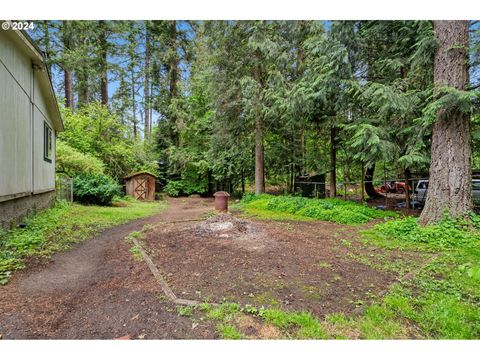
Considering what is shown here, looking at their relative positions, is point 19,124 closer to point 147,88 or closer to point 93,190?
point 93,190

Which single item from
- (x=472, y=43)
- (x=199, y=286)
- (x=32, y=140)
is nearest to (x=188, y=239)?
(x=199, y=286)

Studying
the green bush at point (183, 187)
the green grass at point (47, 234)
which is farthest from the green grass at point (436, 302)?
the green bush at point (183, 187)

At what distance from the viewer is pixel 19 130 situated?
5.71 m

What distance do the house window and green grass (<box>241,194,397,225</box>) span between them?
753 centimetres

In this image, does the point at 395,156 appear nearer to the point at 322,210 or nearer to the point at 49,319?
the point at 322,210

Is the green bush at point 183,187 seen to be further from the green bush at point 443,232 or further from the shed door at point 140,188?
the green bush at point 443,232

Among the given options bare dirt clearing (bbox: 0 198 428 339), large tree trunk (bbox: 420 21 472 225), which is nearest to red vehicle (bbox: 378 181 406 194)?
large tree trunk (bbox: 420 21 472 225)

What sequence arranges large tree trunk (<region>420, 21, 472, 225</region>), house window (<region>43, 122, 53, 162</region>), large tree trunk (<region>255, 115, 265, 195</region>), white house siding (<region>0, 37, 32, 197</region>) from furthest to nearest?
1. large tree trunk (<region>255, 115, 265, 195</region>)
2. house window (<region>43, 122, 53, 162</region>)
3. large tree trunk (<region>420, 21, 472, 225</region>)
4. white house siding (<region>0, 37, 32, 197</region>)

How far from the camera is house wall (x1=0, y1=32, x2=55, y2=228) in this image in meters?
4.82

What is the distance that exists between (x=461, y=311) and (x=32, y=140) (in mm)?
9299

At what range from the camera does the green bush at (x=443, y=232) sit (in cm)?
493

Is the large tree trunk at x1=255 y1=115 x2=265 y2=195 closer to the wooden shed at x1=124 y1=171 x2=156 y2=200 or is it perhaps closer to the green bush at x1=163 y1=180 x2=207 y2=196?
the green bush at x1=163 y1=180 x2=207 y2=196

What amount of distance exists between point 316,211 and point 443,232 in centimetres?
371

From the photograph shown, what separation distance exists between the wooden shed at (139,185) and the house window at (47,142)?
5.93m
